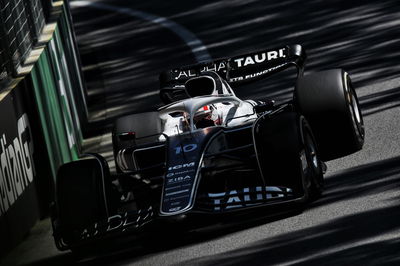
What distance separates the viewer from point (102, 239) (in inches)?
348

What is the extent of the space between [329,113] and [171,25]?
1314 cm

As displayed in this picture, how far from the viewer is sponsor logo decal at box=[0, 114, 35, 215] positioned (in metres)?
A: 9.64

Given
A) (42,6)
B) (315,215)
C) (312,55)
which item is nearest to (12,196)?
(315,215)

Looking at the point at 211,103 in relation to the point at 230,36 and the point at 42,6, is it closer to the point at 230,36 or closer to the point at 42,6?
the point at 42,6

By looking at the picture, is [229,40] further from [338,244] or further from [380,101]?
[338,244]

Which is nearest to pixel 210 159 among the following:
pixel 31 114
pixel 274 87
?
pixel 31 114

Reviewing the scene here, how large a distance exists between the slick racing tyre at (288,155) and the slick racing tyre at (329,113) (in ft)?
3.07

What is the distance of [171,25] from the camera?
23156mm

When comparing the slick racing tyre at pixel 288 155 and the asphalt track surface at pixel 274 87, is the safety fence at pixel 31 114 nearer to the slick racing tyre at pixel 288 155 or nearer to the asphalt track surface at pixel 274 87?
the asphalt track surface at pixel 274 87

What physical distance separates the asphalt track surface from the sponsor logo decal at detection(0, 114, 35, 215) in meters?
0.61

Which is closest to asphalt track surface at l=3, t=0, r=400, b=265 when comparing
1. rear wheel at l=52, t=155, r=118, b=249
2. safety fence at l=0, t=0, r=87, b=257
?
rear wheel at l=52, t=155, r=118, b=249

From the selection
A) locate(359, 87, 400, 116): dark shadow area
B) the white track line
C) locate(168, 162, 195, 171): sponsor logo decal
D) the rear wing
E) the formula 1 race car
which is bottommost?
the white track line

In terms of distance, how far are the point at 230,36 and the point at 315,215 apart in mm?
11825

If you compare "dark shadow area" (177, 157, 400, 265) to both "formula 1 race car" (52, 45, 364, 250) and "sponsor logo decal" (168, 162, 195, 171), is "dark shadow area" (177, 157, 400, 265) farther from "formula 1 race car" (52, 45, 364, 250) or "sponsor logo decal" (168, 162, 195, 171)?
"sponsor logo decal" (168, 162, 195, 171)
